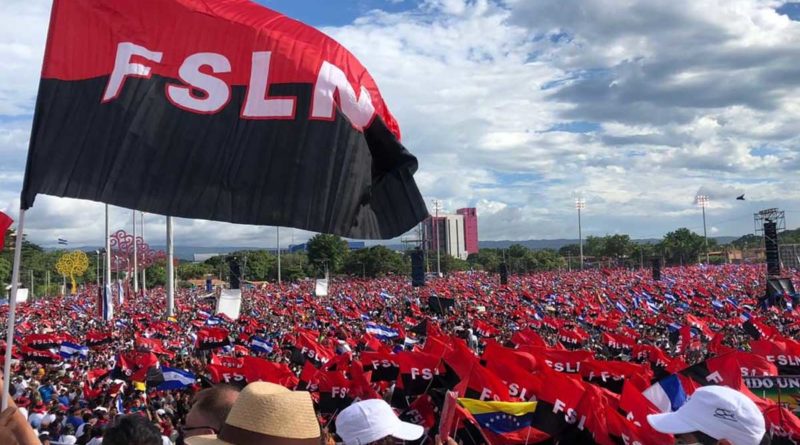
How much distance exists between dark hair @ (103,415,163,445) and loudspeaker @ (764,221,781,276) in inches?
1583

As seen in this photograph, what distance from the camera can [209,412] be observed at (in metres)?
3.63

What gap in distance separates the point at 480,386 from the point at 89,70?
198 inches

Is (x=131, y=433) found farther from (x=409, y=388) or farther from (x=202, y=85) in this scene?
(x=409, y=388)

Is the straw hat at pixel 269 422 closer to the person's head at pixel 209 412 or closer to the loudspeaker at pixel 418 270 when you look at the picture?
the person's head at pixel 209 412

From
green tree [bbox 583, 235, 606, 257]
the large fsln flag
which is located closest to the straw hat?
the large fsln flag

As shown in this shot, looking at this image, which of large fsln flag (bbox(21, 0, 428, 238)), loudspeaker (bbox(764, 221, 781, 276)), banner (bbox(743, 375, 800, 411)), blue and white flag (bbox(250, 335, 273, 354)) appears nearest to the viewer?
large fsln flag (bbox(21, 0, 428, 238))

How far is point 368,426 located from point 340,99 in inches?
100

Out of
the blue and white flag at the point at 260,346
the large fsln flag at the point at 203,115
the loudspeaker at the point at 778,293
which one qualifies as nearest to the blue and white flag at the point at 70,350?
the blue and white flag at the point at 260,346

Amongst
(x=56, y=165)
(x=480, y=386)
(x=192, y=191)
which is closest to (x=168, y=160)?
(x=192, y=191)

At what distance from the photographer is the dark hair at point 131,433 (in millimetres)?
2508

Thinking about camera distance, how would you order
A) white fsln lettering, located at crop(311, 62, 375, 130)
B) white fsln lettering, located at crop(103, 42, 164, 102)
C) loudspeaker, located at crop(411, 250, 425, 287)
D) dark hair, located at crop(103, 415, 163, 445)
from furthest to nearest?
loudspeaker, located at crop(411, 250, 425, 287) < white fsln lettering, located at crop(311, 62, 375, 130) < white fsln lettering, located at crop(103, 42, 164, 102) < dark hair, located at crop(103, 415, 163, 445)

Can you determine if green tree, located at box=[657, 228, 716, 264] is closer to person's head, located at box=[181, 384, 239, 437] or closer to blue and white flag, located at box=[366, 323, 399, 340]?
blue and white flag, located at box=[366, 323, 399, 340]

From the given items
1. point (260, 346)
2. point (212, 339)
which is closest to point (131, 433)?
point (260, 346)

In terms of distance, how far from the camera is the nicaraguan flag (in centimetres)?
730
